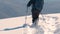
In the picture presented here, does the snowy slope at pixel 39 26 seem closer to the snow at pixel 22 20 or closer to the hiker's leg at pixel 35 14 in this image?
the snow at pixel 22 20

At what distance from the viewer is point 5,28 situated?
20.9 feet

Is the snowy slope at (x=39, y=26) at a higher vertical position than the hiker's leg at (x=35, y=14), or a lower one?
lower

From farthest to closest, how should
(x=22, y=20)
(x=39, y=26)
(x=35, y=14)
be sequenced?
(x=22, y=20), (x=39, y=26), (x=35, y=14)

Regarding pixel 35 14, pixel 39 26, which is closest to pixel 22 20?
pixel 39 26

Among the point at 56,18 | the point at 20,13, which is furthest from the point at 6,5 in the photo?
the point at 56,18

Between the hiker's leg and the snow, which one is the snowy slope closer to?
the snow

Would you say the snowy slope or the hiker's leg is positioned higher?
the hiker's leg

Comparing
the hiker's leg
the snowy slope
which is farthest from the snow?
the hiker's leg

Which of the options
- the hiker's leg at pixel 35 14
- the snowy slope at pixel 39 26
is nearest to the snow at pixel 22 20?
the snowy slope at pixel 39 26

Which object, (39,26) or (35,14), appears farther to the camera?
(39,26)

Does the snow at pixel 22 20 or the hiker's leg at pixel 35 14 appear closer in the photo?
the hiker's leg at pixel 35 14

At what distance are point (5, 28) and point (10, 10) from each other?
3.23 meters

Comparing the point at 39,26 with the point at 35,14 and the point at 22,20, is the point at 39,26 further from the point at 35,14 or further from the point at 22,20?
the point at 22,20

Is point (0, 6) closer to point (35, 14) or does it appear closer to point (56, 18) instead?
point (56, 18)
